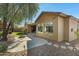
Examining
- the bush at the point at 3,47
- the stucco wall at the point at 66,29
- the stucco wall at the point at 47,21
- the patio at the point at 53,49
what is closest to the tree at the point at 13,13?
Answer: the bush at the point at 3,47

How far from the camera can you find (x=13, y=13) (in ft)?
14.7

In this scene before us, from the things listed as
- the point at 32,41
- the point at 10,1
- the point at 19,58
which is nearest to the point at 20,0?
the point at 10,1

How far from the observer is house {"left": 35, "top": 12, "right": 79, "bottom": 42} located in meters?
4.45

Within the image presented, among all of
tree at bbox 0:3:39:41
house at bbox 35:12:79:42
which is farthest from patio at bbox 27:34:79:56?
tree at bbox 0:3:39:41

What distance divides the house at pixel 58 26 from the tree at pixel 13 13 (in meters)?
0.21

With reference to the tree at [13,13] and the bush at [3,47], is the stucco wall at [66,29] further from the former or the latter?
the bush at [3,47]

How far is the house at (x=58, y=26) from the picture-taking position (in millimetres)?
4453

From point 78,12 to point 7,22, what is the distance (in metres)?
1.36

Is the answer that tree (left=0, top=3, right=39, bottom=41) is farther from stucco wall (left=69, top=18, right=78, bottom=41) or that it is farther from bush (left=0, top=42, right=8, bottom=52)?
stucco wall (left=69, top=18, right=78, bottom=41)

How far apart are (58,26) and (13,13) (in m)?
0.89

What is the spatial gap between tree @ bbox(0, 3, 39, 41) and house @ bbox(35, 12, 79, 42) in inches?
8.2

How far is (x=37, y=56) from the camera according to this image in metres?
4.48

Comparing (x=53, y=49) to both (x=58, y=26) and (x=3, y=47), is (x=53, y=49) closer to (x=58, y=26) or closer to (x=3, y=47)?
(x=58, y=26)

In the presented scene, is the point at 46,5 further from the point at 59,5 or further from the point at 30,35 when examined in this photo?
the point at 30,35
